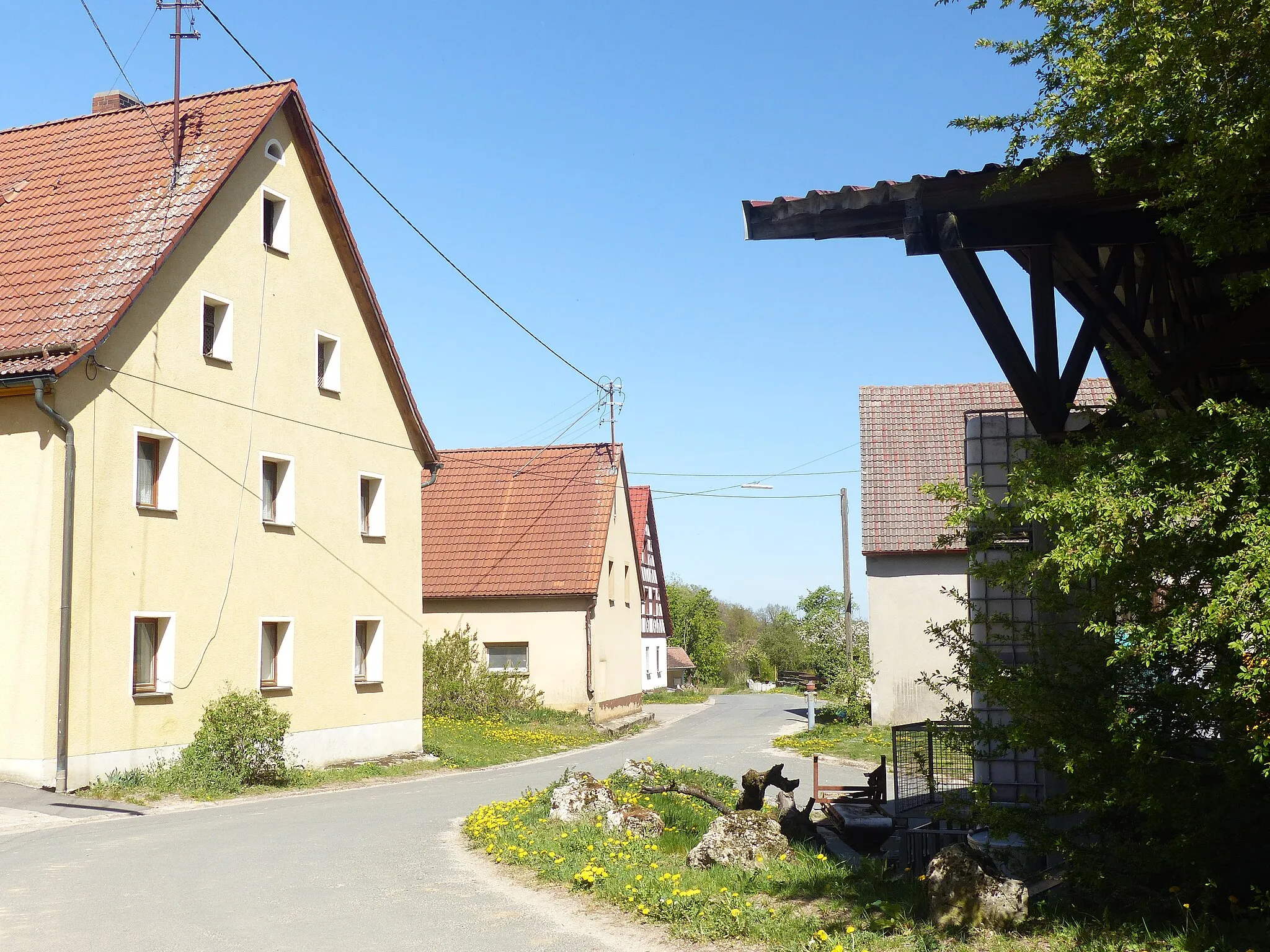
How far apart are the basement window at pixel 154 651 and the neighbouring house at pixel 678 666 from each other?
54.2 meters

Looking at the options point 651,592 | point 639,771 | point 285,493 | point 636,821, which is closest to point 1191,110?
point 636,821

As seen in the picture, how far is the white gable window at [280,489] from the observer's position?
20.7 m

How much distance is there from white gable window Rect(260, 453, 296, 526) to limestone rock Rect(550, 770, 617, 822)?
428 inches

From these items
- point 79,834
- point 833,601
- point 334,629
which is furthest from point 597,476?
point 833,601

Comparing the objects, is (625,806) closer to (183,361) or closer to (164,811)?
(164,811)

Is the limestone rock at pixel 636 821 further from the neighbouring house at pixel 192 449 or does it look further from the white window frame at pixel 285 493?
the white window frame at pixel 285 493

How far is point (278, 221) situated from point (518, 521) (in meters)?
16.8

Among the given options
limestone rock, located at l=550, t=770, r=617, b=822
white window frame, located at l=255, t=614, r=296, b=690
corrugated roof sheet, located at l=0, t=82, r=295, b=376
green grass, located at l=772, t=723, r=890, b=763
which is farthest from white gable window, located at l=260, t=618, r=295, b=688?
limestone rock, located at l=550, t=770, r=617, b=822

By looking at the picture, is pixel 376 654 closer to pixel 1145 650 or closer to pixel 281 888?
pixel 281 888

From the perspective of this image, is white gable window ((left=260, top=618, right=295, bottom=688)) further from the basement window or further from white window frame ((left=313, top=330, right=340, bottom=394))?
white window frame ((left=313, top=330, right=340, bottom=394))

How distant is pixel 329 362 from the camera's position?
74.1 feet

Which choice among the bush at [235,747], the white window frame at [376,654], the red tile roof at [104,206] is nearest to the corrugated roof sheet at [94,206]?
the red tile roof at [104,206]

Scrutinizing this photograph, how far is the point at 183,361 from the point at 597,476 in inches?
774

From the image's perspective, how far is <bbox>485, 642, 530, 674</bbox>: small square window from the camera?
1355 inches
